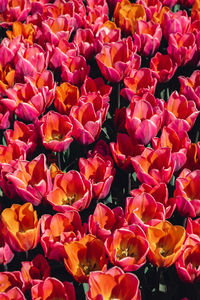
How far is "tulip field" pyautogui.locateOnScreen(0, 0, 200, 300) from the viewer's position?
1.18m

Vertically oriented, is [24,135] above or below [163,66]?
below

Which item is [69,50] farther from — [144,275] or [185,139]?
[144,275]

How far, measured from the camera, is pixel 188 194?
53.2 inches

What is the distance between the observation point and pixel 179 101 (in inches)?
62.5

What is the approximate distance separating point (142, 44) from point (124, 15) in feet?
0.95

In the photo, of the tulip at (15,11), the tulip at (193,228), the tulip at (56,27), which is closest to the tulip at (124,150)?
the tulip at (193,228)

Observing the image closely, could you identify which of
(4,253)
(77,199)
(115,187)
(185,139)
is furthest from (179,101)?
(4,253)

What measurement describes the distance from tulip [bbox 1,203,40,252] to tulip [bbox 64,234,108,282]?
115 millimetres

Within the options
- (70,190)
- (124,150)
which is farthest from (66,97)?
(70,190)

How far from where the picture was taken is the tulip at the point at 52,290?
1108mm

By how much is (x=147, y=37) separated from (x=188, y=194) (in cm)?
86

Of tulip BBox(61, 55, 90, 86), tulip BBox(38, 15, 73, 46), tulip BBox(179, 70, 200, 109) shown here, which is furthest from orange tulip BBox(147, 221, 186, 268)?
tulip BBox(38, 15, 73, 46)

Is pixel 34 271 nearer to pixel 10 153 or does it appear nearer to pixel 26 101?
pixel 10 153

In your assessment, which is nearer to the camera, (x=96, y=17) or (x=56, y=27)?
(x=56, y=27)
